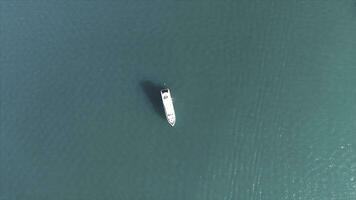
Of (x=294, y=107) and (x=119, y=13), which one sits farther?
(x=119, y=13)

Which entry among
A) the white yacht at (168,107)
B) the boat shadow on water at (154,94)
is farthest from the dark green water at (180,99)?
the white yacht at (168,107)

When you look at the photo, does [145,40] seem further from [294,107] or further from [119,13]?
[294,107]

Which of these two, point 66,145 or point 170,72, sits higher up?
point 170,72

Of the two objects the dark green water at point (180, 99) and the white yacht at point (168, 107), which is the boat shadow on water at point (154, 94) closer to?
the dark green water at point (180, 99)

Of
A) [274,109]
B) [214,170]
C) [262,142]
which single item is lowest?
[214,170]

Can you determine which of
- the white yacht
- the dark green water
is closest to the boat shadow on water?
the dark green water

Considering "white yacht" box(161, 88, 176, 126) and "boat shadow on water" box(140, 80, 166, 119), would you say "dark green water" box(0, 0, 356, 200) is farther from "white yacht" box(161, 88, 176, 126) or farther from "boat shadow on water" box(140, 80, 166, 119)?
A: "white yacht" box(161, 88, 176, 126)

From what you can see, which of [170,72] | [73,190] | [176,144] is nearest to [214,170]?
[176,144]
